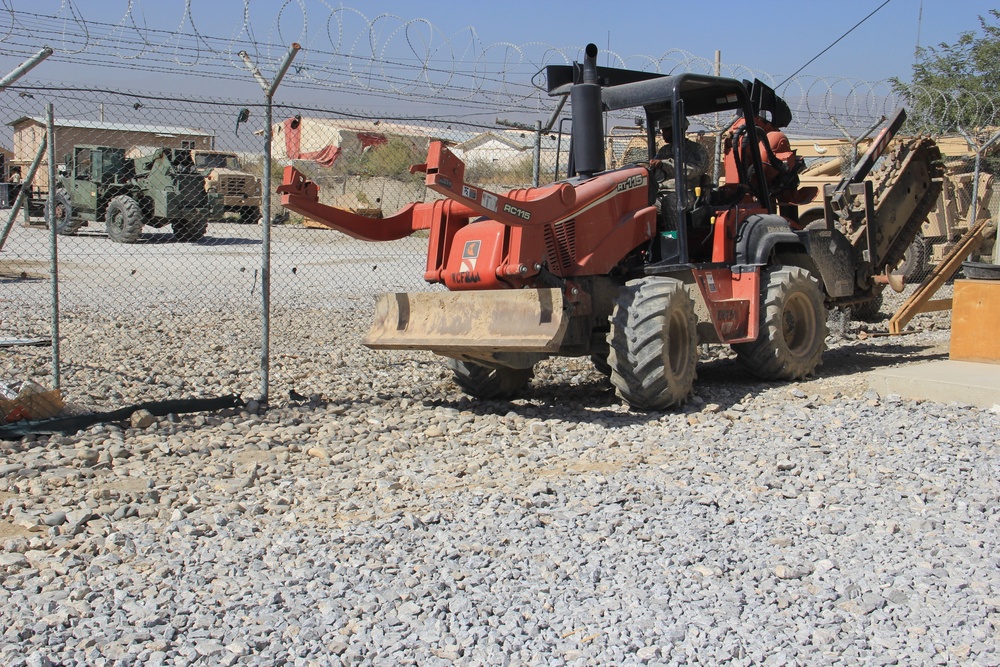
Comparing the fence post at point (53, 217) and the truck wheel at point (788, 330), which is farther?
the truck wheel at point (788, 330)

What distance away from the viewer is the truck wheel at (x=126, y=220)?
68.6 feet

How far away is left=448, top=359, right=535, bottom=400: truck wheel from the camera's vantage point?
753 cm

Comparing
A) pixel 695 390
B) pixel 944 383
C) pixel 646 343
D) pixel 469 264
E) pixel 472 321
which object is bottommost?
pixel 695 390

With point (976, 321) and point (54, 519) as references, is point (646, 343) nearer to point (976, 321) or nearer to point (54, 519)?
point (976, 321)

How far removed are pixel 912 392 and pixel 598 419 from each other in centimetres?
235

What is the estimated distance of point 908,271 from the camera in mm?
15672

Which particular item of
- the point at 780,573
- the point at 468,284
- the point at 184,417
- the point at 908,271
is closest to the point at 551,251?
the point at 468,284

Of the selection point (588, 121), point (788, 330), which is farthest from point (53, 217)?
point (788, 330)

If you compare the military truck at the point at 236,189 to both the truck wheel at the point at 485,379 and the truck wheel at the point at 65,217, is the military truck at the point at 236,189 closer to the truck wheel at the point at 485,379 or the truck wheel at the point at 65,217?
the truck wheel at the point at 65,217

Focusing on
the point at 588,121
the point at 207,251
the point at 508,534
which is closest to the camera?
the point at 508,534

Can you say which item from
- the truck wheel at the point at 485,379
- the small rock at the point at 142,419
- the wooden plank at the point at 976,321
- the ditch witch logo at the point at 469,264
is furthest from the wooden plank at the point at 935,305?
the small rock at the point at 142,419

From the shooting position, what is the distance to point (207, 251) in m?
19.8

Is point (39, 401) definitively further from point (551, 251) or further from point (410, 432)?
point (551, 251)

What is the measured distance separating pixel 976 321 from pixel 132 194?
19868mm
